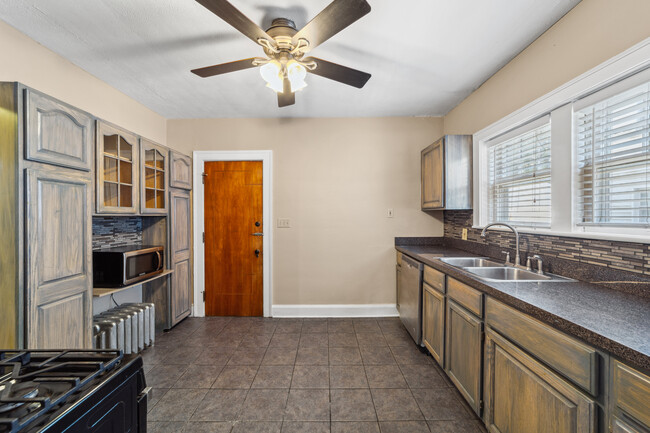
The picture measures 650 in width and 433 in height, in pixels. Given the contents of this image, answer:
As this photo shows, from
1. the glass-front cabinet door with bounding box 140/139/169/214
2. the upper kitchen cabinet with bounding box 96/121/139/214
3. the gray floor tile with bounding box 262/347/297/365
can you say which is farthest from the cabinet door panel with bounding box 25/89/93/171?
the gray floor tile with bounding box 262/347/297/365

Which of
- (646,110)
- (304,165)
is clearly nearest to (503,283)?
(646,110)

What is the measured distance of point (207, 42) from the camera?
1892 mm

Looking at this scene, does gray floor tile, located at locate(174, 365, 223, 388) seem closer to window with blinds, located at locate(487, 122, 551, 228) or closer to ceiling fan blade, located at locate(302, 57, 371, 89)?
ceiling fan blade, located at locate(302, 57, 371, 89)

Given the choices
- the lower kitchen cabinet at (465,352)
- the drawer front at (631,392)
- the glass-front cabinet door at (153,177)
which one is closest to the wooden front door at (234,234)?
the glass-front cabinet door at (153,177)

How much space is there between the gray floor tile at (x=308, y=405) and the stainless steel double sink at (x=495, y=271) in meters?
1.29

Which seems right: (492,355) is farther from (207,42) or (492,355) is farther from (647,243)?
(207,42)

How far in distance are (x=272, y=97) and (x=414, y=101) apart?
1.48 m

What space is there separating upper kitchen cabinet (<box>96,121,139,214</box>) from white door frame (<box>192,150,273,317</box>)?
91 centimetres

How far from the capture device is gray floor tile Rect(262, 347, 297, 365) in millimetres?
2297

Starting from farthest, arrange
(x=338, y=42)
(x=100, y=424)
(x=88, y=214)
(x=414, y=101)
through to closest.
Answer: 1. (x=414, y=101)
2. (x=338, y=42)
3. (x=88, y=214)
4. (x=100, y=424)

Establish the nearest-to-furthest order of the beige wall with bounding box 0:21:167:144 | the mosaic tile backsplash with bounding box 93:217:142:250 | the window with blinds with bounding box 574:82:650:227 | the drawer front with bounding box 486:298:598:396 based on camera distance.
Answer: the drawer front with bounding box 486:298:598:396, the window with blinds with bounding box 574:82:650:227, the beige wall with bounding box 0:21:167:144, the mosaic tile backsplash with bounding box 93:217:142:250

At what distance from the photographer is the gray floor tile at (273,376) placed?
6.54ft

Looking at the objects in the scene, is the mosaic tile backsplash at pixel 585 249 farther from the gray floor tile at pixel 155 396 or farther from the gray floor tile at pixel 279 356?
the gray floor tile at pixel 155 396

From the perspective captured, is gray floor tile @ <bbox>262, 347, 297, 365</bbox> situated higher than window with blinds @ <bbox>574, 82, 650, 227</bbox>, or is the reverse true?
window with blinds @ <bbox>574, 82, 650, 227</bbox>
